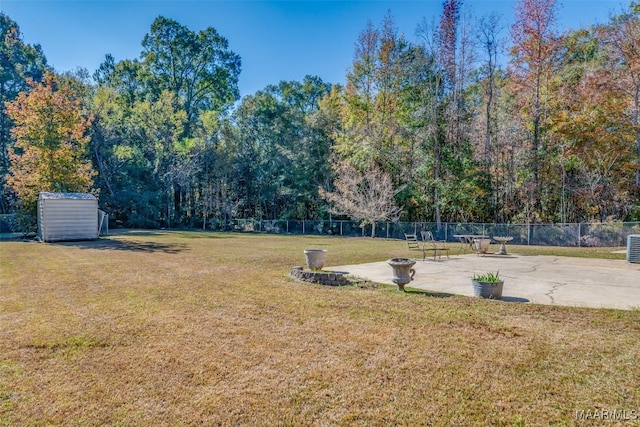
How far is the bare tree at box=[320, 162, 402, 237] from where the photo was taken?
2238 cm

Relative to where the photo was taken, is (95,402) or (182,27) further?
(182,27)

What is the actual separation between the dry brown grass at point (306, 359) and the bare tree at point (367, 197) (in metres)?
16.4

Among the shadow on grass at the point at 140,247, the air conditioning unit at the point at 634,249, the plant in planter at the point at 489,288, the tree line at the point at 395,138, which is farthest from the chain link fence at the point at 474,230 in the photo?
the plant in planter at the point at 489,288

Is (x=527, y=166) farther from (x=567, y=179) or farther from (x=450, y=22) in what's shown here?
(x=450, y=22)

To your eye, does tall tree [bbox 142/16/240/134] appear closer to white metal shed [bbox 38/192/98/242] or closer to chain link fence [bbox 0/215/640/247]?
chain link fence [bbox 0/215/640/247]

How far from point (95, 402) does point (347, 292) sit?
4181 mm

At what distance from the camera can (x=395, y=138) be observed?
24.4 metres

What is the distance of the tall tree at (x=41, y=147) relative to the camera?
19.5 meters

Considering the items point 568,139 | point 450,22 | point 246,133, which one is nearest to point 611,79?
point 568,139

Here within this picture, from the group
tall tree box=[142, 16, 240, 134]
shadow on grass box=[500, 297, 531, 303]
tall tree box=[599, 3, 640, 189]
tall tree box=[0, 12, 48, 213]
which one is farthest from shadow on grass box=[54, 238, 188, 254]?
tall tree box=[142, 16, 240, 134]

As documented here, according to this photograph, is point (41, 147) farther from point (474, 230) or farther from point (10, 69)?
point (474, 230)

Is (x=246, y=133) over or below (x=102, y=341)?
over

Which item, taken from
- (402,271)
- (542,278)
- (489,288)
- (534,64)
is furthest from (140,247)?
(534,64)

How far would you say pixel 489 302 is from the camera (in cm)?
546
